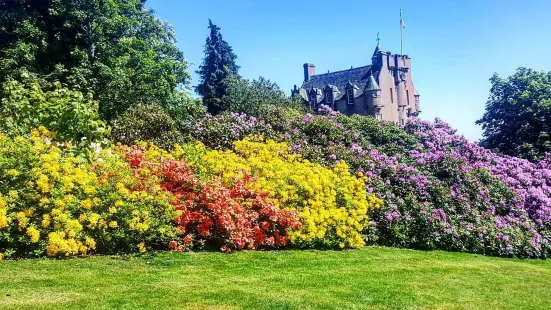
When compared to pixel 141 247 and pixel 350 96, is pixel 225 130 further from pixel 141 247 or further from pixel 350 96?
pixel 350 96

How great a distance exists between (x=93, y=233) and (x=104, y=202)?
45 cm

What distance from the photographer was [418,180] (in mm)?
12055

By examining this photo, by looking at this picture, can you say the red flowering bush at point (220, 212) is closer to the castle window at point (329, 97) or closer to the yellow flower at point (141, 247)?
the yellow flower at point (141, 247)

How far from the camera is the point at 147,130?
13.1 meters

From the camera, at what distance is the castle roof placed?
174ft

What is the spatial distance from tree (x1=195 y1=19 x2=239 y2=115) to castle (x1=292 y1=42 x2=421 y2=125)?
484 inches

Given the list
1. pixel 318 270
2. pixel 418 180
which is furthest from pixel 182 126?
pixel 318 270

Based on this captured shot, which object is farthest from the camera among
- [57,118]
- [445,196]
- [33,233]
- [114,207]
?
[445,196]

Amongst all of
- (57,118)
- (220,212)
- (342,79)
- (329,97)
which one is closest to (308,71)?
(342,79)

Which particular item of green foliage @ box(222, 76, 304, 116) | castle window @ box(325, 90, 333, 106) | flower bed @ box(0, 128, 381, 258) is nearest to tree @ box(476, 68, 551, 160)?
green foliage @ box(222, 76, 304, 116)

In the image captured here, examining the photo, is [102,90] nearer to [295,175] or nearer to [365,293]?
[295,175]

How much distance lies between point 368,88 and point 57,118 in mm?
44235

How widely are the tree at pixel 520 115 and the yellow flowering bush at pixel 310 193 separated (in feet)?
48.8

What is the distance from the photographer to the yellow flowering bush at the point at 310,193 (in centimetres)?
896
